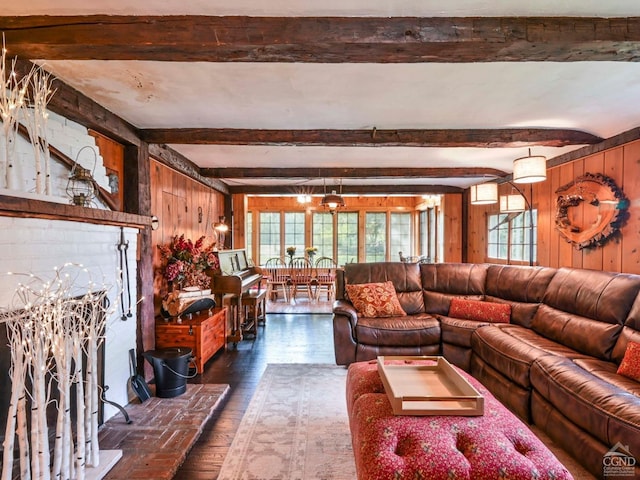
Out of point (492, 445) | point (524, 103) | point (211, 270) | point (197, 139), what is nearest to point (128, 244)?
point (197, 139)

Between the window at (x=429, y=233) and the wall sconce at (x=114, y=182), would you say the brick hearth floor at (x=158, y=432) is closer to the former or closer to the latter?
the wall sconce at (x=114, y=182)

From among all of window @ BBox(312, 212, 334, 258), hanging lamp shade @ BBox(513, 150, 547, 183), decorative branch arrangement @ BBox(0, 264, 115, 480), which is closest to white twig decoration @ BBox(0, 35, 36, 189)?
decorative branch arrangement @ BBox(0, 264, 115, 480)

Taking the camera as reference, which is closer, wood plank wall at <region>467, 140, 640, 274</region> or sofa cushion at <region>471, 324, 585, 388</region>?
sofa cushion at <region>471, 324, 585, 388</region>

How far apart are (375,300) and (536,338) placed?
5.07 ft

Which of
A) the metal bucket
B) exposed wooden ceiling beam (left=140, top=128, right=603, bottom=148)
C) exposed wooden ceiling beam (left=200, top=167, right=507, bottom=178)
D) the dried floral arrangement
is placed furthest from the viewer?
exposed wooden ceiling beam (left=200, top=167, right=507, bottom=178)

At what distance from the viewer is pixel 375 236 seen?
8.79 m

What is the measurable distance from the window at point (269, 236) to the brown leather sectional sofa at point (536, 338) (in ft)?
15.2

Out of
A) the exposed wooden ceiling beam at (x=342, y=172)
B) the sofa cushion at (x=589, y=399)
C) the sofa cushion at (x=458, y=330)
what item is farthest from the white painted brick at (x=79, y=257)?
the sofa cushion at (x=458, y=330)

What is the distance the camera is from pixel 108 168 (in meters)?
2.87

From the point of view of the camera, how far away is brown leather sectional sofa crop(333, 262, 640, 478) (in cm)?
191

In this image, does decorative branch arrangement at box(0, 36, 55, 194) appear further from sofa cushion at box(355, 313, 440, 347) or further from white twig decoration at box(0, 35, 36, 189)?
sofa cushion at box(355, 313, 440, 347)

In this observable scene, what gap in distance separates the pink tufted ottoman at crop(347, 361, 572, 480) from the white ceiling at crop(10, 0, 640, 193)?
1927 millimetres

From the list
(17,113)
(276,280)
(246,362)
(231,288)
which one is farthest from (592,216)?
(276,280)

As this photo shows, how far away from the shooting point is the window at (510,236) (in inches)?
195
